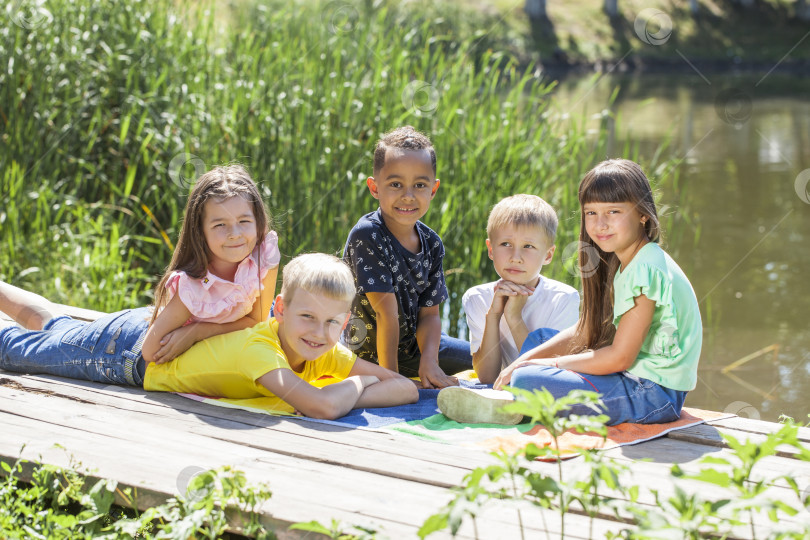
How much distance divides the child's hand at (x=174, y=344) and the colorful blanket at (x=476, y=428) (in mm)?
159

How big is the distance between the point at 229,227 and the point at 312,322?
1.61ft

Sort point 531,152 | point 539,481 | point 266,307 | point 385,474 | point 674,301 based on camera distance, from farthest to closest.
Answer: point 531,152 < point 266,307 < point 674,301 < point 385,474 < point 539,481

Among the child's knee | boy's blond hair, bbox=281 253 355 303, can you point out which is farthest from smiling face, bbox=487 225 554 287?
the child's knee

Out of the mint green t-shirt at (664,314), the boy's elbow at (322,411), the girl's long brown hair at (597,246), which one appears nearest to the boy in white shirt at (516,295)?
the girl's long brown hair at (597,246)

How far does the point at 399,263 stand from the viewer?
11.4 ft

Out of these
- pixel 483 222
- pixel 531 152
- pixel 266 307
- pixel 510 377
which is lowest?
pixel 510 377

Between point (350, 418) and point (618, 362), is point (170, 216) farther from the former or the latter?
point (618, 362)

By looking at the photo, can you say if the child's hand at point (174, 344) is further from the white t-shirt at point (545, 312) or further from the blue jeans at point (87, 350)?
the white t-shirt at point (545, 312)

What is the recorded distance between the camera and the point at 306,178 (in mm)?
4832

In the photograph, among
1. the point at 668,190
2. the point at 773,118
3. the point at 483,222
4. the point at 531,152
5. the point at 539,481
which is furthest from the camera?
the point at 773,118

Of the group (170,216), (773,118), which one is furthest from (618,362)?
(773,118)

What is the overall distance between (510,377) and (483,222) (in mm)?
1943

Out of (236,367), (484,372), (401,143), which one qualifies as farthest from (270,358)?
(401,143)

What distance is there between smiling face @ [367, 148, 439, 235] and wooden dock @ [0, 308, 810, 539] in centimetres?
104
